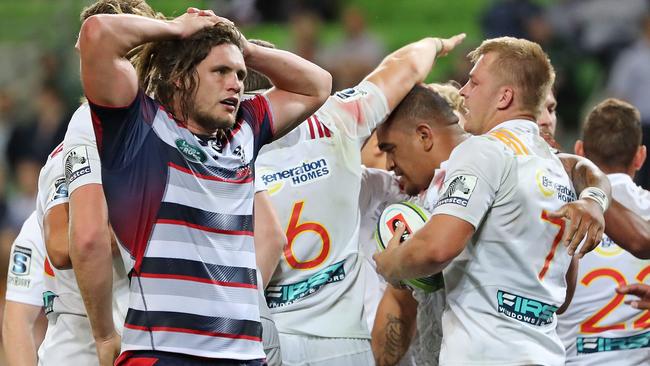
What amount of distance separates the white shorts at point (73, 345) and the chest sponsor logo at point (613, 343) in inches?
101

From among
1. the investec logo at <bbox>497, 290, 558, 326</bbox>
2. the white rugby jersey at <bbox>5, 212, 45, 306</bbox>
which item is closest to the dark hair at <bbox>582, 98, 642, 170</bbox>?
the investec logo at <bbox>497, 290, 558, 326</bbox>

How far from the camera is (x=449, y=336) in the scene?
14.6ft

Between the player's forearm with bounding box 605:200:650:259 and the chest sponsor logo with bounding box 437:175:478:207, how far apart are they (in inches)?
39.5

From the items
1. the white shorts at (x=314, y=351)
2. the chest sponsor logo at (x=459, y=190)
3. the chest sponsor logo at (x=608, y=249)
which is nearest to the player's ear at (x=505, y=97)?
the chest sponsor logo at (x=459, y=190)

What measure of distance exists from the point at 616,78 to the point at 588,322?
709 centimetres

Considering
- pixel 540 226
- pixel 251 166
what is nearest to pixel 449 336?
pixel 540 226

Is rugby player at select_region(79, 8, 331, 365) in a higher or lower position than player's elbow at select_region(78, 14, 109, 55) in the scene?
lower

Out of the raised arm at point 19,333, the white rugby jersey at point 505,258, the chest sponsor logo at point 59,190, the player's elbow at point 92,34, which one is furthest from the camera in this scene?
the raised arm at point 19,333

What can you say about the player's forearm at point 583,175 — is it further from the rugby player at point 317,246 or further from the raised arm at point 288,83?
the raised arm at point 288,83

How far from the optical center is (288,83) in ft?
13.8

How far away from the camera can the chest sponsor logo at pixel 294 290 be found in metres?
5.05

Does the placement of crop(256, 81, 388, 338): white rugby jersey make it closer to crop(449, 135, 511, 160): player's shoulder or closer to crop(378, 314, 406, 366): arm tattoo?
crop(378, 314, 406, 366): arm tattoo

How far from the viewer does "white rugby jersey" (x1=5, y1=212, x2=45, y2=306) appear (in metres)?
5.18

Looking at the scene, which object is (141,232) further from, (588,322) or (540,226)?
(588,322)
